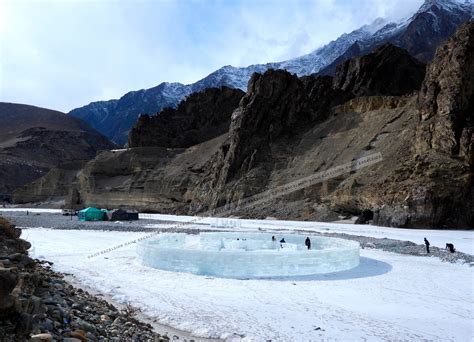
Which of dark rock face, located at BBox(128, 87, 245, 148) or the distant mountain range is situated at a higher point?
the distant mountain range

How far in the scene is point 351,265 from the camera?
1535 cm

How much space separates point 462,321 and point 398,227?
24.9 m

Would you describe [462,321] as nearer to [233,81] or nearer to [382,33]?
[382,33]

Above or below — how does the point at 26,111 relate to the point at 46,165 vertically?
above

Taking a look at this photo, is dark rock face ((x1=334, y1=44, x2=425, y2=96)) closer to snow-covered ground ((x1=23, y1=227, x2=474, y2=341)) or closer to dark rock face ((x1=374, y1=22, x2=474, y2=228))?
dark rock face ((x1=374, y1=22, x2=474, y2=228))

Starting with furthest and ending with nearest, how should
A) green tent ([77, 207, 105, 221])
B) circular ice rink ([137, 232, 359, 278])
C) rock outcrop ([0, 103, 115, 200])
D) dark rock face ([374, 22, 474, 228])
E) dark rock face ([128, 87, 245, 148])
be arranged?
rock outcrop ([0, 103, 115, 200])
dark rock face ([128, 87, 245, 148])
green tent ([77, 207, 105, 221])
dark rock face ([374, 22, 474, 228])
circular ice rink ([137, 232, 359, 278])

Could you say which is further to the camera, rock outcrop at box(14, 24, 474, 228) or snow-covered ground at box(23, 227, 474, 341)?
rock outcrop at box(14, 24, 474, 228)

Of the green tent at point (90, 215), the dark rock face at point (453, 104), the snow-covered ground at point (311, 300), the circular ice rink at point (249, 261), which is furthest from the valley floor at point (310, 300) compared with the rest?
the green tent at point (90, 215)

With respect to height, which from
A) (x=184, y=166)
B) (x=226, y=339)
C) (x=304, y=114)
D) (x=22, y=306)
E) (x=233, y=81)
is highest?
(x=233, y=81)

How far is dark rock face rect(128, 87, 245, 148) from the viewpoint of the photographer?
289ft

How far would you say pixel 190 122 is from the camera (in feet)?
304

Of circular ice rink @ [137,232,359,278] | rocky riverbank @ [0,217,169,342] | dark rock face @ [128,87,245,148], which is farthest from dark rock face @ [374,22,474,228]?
dark rock face @ [128,87,245,148]

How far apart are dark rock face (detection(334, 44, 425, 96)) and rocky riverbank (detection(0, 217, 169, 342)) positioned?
7047 cm

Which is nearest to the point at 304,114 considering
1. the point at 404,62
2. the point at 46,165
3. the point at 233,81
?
the point at 404,62
